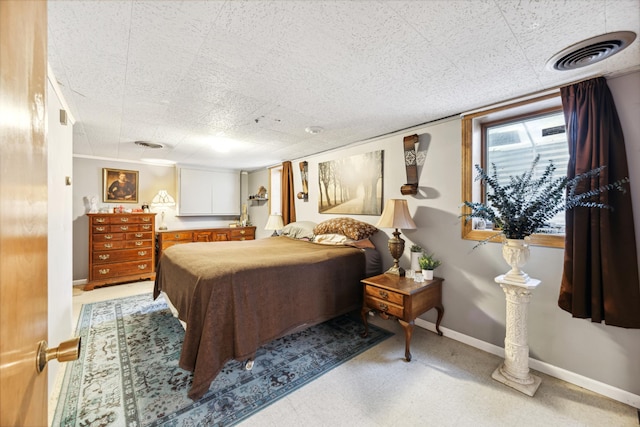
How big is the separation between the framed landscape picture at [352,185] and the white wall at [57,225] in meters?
2.95

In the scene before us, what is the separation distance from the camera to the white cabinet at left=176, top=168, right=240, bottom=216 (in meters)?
5.40

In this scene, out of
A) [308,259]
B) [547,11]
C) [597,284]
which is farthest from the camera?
[308,259]

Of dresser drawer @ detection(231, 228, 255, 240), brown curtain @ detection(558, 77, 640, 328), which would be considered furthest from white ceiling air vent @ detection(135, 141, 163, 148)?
brown curtain @ detection(558, 77, 640, 328)

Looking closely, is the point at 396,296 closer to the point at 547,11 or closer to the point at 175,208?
the point at 547,11

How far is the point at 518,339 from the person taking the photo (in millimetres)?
1915

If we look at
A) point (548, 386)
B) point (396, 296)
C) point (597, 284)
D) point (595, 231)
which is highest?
point (595, 231)

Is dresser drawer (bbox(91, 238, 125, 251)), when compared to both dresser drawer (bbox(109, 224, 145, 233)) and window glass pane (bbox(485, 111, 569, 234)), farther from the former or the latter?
window glass pane (bbox(485, 111, 569, 234))

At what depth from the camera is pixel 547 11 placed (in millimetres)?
1230

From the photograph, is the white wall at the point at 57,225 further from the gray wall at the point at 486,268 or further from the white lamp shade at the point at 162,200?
the gray wall at the point at 486,268

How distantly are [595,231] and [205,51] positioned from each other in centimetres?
280

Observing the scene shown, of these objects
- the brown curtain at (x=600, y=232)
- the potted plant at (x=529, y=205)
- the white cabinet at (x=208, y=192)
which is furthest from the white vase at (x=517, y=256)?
the white cabinet at (x=208, y=192)

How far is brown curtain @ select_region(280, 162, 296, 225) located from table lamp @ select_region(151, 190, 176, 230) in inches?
95.7

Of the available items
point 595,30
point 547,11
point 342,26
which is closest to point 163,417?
point 342,26

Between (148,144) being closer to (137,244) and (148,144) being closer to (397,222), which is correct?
(137,244)
